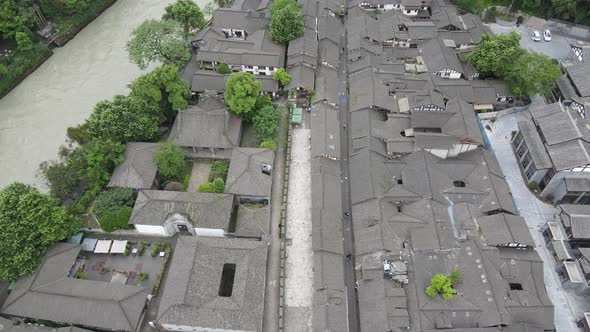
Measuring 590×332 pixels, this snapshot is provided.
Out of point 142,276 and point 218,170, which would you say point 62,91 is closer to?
point 218,170

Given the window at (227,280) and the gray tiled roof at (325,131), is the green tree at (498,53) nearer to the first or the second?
the gray tiled roof at (325,131)

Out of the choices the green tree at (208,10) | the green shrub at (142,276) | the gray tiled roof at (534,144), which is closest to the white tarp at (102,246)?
the green shrub at (142,276)

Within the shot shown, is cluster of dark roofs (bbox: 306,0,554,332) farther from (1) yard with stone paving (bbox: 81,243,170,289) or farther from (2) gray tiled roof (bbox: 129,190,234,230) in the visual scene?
(1) yard with stone paving (bbox: 81,243,170,289)

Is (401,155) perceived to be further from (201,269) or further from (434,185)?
(201,269)

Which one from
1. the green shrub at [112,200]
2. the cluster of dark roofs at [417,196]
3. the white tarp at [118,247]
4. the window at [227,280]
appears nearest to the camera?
the cluster of dark roofs at [417,196]

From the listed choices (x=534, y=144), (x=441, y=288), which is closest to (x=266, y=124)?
(x=441, y=288)
